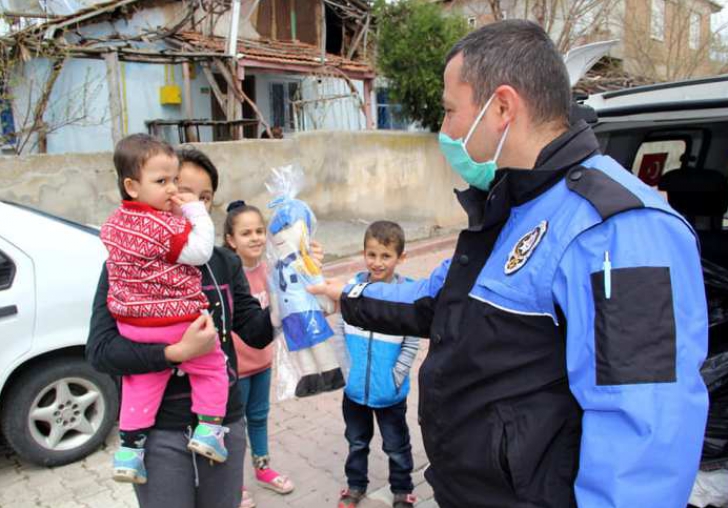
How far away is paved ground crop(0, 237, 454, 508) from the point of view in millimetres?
3262

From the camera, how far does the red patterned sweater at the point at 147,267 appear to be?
1.80 meters

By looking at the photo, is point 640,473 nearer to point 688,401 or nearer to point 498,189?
point 688,401

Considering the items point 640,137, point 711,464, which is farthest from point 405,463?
point 640,137

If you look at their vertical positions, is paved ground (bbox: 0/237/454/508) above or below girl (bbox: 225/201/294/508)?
below

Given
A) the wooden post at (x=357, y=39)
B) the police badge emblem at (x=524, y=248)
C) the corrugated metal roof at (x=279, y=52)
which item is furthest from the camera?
the wooden post at (x=357, y=39)

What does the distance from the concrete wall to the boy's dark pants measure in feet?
16.6

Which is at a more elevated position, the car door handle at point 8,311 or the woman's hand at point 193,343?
the woman's hand at point 193,343

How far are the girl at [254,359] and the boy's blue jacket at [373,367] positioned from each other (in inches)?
18.6

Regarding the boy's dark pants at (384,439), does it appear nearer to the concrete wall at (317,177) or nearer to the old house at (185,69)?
the concrete wall at (317,177)

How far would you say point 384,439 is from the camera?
3.01m

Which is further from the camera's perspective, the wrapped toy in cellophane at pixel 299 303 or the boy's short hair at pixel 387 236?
the boy's short hair at pixel 387 236

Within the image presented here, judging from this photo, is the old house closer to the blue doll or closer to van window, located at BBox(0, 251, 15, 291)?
van window, located at BBox(0, 251, 15, 291)

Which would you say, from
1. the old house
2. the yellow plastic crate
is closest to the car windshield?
the old house

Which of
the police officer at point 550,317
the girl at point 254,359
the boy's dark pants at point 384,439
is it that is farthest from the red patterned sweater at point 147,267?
the boy's dark pants at point 384,439
